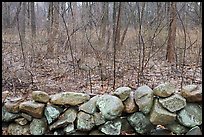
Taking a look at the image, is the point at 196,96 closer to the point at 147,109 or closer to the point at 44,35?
the point at 147,109

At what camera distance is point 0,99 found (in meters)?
3.37

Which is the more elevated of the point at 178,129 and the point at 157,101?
the point at 157,101

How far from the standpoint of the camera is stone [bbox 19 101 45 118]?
10.5 ft

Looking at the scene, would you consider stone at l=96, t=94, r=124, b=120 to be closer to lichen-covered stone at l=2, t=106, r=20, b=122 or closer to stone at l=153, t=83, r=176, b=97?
stone at l=153, t=83, r=176, b=97

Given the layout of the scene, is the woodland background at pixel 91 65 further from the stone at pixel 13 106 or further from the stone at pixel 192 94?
the stone at pixel 192 94

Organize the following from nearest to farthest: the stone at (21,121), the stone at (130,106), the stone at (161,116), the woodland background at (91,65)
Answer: the stone at (161,116) < the stone at (130,106) < the stone at (21,121) < the woodland background at (91,65)

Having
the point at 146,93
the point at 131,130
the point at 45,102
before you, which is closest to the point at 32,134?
the point at 45,102

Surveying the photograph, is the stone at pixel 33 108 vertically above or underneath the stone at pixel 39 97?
underneath

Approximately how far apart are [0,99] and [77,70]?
282 cm

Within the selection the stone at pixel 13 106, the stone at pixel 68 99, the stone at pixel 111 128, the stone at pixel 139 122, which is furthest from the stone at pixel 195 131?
the stone at pixel 13 106

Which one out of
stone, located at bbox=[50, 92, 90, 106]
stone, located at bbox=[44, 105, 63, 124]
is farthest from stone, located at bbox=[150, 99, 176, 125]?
stone, located at bbox=[44, 105, 63, 124]

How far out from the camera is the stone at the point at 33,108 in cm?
320

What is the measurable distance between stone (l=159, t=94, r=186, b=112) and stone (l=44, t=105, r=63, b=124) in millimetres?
1149

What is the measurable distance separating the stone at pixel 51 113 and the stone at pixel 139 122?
0.81 meters
